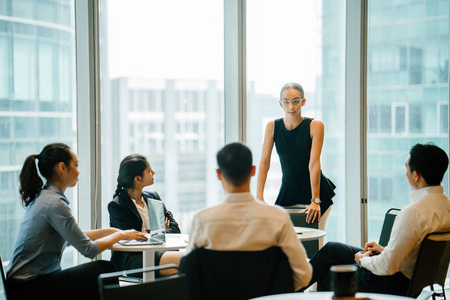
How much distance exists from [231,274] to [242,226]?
0.19 meters

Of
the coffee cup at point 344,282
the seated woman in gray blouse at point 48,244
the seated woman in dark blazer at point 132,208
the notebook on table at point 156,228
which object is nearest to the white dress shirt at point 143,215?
the seated woman in dark blazer at point 132,208

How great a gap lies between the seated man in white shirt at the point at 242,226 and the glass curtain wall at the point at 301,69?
2.77 meters

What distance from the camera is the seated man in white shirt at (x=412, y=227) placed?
254 cm

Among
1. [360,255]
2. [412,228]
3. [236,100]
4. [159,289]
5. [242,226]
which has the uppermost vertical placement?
[236,100]

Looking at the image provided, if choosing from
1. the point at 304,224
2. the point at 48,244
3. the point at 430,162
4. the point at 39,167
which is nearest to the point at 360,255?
the point at 430,162

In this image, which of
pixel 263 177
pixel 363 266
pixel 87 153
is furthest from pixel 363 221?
pixel 87 153

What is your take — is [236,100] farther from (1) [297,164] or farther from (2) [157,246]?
(2) [157,246]

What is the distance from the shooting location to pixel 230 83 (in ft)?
15.9

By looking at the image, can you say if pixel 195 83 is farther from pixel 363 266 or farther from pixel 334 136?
pixel 363 266

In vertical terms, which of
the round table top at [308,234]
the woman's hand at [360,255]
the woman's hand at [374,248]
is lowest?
the woman's hand at [360,255]

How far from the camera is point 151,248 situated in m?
2.84

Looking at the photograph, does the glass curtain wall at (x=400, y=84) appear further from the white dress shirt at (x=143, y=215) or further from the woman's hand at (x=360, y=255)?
the white dress shirt at (x=143, y=215)

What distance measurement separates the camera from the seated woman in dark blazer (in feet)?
11.1

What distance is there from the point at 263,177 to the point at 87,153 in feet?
4.77
